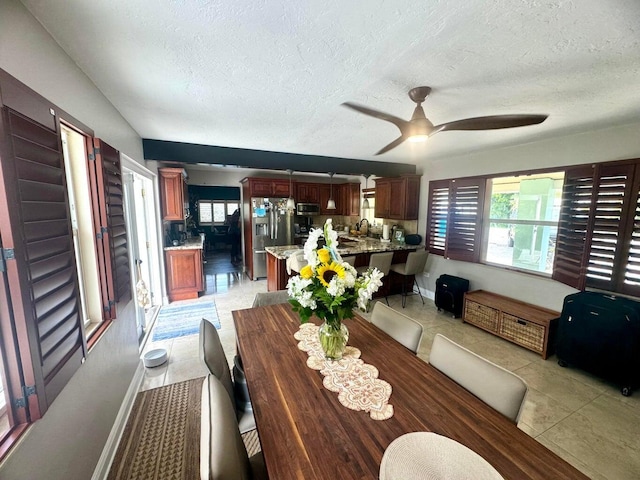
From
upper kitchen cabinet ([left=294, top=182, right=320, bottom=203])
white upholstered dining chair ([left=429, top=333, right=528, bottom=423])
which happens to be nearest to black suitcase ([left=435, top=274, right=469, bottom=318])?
white upholstered dining chair ([left=429, top=333, right=528, bottom=423])

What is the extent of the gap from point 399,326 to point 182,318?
3.17m

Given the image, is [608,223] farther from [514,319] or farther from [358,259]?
[358,259]

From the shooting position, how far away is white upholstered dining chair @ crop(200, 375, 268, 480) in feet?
2.34

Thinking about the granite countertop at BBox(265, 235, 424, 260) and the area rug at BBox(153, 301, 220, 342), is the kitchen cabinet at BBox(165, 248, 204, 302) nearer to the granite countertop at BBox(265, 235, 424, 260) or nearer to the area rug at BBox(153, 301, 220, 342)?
the area rug at BBox(153, 301, 220, 342)

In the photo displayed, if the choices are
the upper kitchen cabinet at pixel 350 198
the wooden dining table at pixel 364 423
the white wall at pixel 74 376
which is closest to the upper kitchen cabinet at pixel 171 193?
the white wall at pixel 74 376

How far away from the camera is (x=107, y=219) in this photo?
1760 mm

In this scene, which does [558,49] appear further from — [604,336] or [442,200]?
[442,200]

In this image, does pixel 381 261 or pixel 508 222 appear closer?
pixel 508 222

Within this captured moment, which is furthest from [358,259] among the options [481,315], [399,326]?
[399,326]

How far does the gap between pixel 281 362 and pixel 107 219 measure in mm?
1520

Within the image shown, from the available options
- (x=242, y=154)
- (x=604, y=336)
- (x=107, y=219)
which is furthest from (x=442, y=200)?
(x=107, y=219)

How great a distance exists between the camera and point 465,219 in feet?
12.8

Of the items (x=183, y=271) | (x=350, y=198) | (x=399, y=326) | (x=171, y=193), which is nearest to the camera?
(x=399, y=326)

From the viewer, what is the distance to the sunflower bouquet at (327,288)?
1296 millimetres
